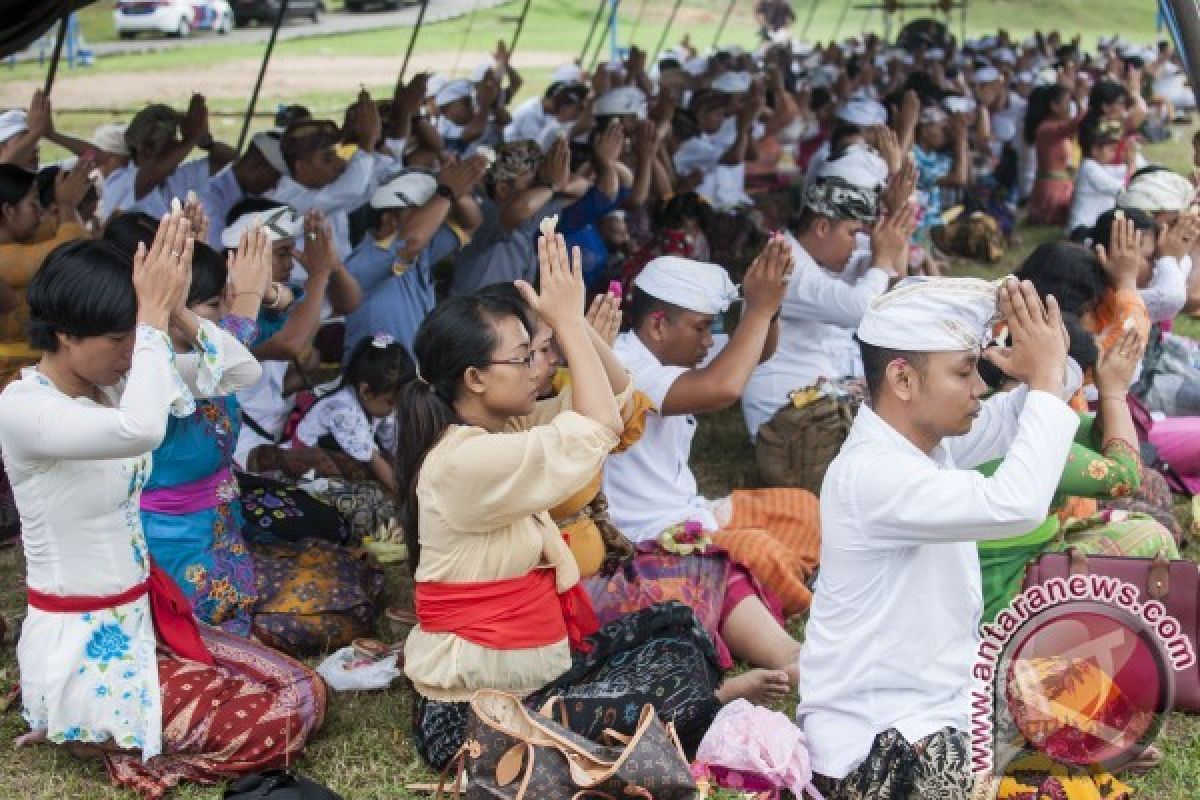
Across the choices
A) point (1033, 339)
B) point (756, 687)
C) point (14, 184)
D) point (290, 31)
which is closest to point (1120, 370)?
point (1033, 339)

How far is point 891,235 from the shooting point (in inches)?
191

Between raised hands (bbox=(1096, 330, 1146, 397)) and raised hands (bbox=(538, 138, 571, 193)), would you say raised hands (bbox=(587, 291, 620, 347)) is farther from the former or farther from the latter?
raised hands (bbox=(538, 138, 571, 193))

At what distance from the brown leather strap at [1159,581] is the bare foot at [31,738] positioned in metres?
2.66

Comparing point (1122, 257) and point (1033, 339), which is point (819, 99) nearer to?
point (1122, 257)

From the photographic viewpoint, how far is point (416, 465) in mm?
3096

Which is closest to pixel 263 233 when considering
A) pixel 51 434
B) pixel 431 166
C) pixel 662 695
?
pixel 51 434

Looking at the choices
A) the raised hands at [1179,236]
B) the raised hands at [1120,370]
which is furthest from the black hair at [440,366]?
the raised hands at [1179,236]

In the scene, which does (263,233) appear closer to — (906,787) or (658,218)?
(906,787)

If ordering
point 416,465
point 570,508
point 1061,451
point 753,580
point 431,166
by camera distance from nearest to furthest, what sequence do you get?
point 1061,451 < point 416,465 < point 570,508 < point 753,580 < point 431,166

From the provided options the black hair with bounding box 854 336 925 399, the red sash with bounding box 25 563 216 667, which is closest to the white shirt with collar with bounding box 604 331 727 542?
the black hair with bounding box 854 336 925 399

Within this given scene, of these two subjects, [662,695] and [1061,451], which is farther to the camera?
[662,695]

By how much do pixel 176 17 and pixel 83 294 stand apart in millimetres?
18004

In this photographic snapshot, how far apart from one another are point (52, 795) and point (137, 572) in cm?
56

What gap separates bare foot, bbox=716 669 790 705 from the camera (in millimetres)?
3486
